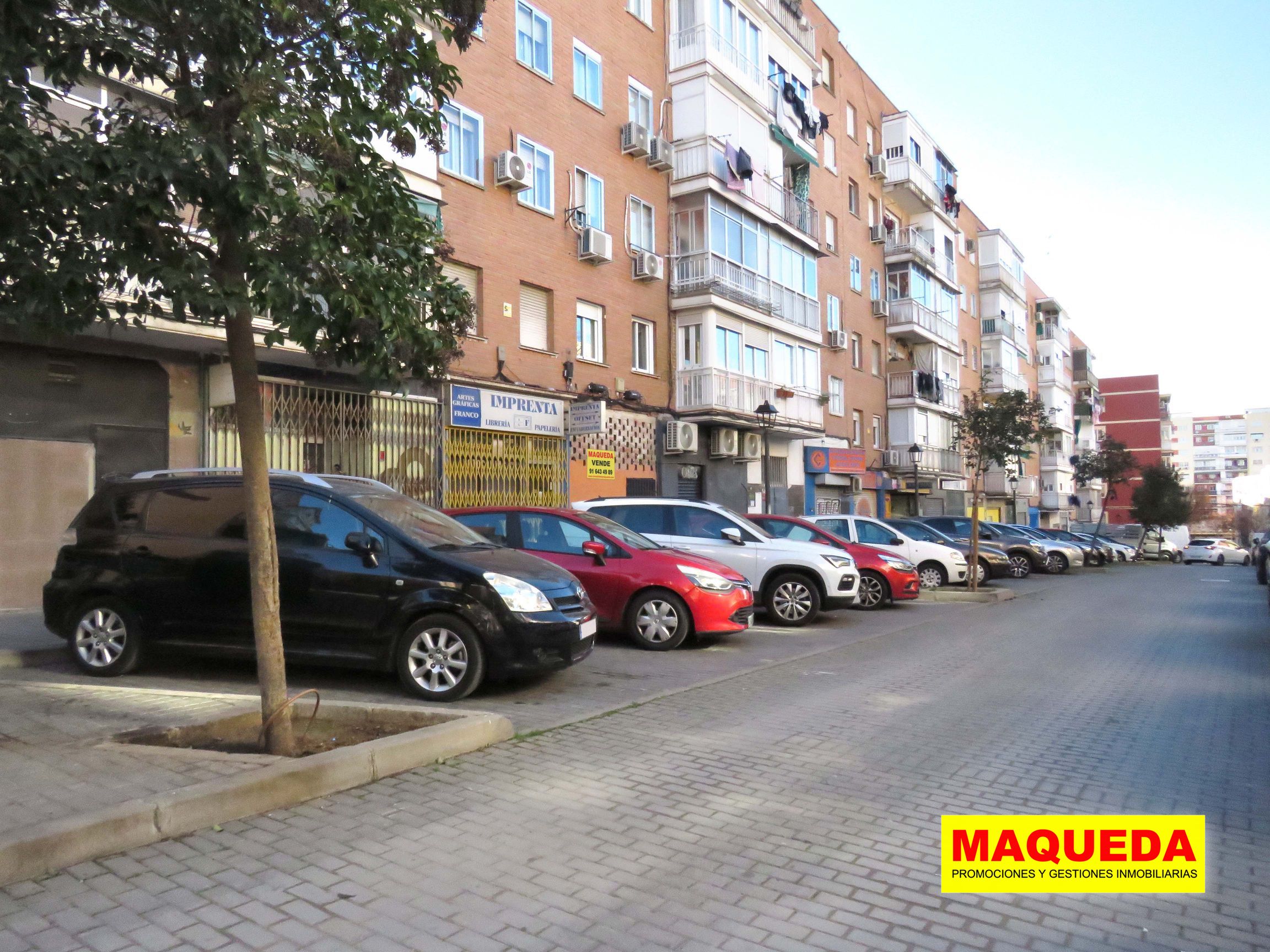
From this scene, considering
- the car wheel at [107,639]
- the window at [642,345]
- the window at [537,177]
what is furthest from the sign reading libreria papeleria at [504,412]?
the car wheel at [107,639]

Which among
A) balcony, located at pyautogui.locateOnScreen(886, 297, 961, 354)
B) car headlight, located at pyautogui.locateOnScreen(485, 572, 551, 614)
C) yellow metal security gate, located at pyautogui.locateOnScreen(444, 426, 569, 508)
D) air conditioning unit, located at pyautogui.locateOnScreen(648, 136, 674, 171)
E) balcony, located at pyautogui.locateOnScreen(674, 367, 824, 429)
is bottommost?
car headlight, located at pyautogui.locateOnScreen(485, 572, 551, 614)

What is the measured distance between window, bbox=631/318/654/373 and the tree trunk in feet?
57.8

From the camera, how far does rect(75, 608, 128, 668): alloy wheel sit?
790cm

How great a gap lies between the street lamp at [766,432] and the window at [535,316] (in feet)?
18.8

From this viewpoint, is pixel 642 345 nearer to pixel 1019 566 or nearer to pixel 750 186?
pixel 750 186

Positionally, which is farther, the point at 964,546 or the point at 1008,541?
the point at 1008,541

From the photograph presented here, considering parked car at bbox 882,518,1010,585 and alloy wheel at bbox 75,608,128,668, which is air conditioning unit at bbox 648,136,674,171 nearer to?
parked car at bbox 882,518,1010,585

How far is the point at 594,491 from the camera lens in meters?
20.9

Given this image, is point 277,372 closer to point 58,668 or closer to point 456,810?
point 58,668

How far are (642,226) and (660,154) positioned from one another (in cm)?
177

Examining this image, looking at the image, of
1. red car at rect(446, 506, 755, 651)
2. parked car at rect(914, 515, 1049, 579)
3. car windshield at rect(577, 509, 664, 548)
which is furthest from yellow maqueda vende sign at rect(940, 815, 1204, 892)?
parked car at rect(914, 515, 1049, 579)

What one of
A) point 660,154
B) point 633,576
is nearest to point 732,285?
point 660,154

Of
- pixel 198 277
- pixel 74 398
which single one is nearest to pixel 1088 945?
pixel 198 277

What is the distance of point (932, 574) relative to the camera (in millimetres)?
20375
